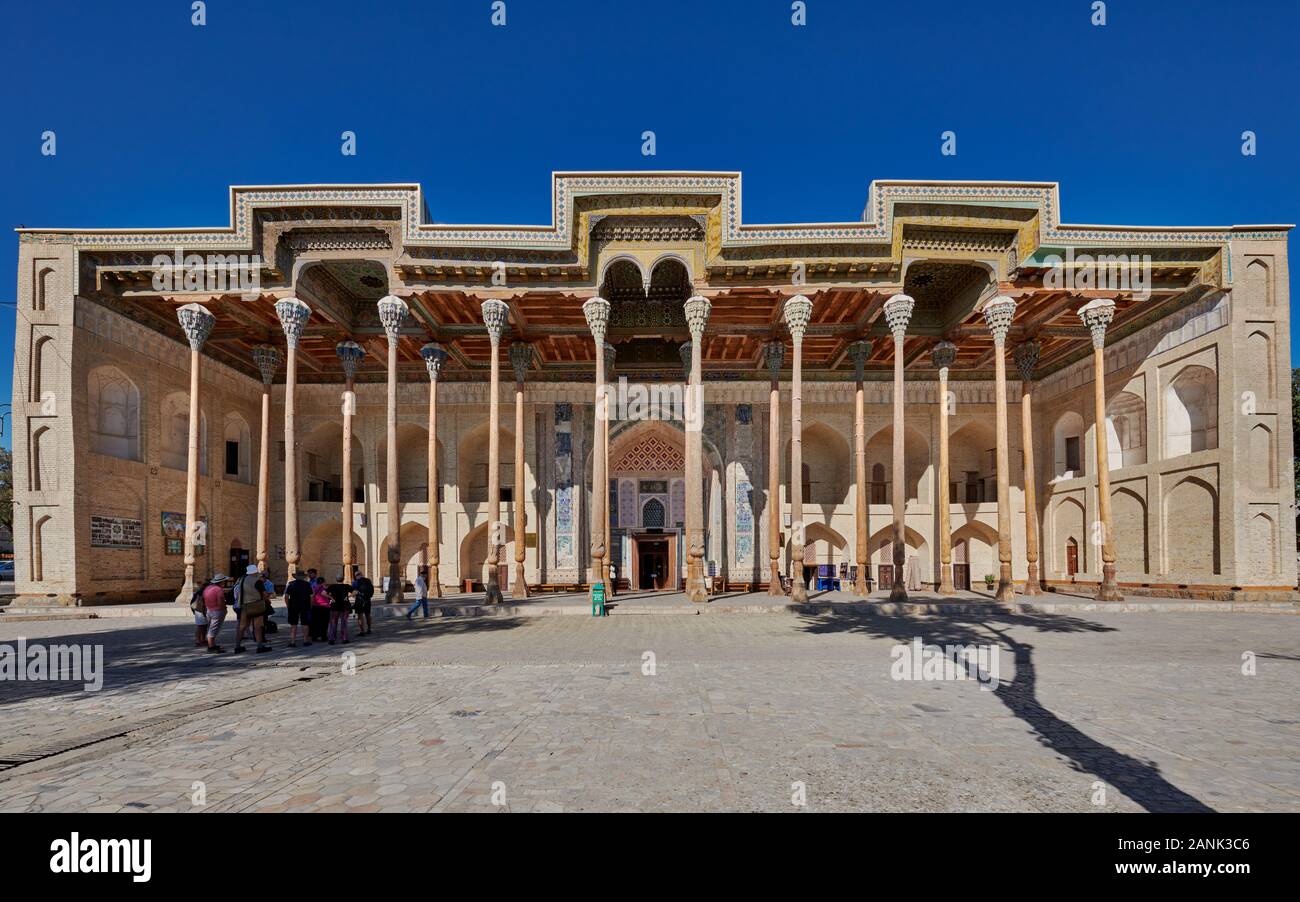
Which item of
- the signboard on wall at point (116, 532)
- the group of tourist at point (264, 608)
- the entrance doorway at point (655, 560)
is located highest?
the signboard on wall at point (116, 532)

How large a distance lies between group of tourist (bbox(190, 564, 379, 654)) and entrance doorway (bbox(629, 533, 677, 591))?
13627mm

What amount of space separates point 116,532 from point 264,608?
12162 millimetres

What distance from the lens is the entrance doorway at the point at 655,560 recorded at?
83.5 feet

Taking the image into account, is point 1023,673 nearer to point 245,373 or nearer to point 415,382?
point 415,382

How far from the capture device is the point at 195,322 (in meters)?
19.1

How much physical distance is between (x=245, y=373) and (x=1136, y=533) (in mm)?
30162

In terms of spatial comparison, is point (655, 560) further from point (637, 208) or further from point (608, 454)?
point (637, 208)

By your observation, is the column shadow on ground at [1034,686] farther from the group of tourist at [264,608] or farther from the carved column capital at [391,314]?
the carved column capital at [391,314]

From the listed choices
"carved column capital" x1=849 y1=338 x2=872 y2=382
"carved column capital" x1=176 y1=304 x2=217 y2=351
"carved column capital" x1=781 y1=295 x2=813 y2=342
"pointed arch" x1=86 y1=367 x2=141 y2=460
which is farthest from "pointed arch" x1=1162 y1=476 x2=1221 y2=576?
"pointed arch" x1=86 y1=367 x2=141 y2=460

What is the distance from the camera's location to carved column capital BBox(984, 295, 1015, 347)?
19.0m

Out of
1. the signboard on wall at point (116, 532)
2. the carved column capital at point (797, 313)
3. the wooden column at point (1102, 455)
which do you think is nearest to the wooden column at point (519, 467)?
the carved column capital at point (797, 313)

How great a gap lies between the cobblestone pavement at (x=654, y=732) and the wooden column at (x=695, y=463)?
797 centimetres

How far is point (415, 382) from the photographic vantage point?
87.5ft

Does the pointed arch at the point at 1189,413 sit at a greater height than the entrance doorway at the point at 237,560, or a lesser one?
greater
